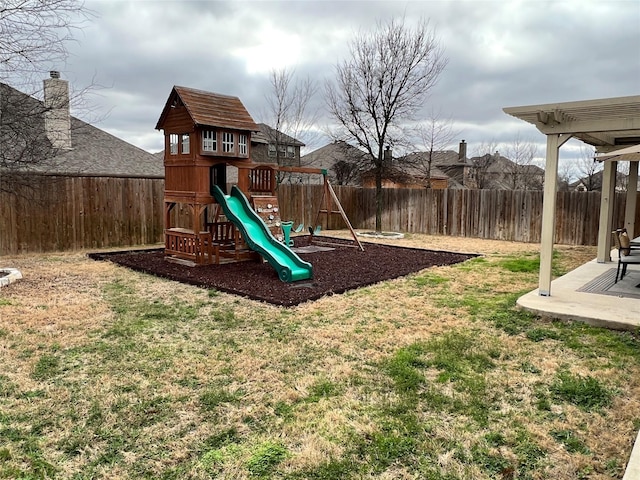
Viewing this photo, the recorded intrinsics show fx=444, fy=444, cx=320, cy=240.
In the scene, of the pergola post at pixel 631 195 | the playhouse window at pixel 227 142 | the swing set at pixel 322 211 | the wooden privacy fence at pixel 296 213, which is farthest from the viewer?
the swing set at pixel 322 211

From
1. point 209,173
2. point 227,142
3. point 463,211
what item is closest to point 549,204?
point 227,142

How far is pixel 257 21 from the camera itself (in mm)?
10086

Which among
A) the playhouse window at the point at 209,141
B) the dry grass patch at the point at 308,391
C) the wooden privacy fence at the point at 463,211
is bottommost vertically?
the dry grass patch at the point at 308,391

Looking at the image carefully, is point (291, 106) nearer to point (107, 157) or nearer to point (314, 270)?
point (107, 157)

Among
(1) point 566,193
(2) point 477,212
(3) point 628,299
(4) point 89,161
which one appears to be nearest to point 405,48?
(2) point 477,212

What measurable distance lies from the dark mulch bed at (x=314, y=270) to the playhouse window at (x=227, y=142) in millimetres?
2221

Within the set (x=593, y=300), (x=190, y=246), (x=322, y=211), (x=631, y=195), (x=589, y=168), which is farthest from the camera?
(x=589, y=168)

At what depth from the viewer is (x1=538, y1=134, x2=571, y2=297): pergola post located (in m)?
5.59

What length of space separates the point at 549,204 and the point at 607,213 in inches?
152

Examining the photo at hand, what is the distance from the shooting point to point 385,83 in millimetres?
15133

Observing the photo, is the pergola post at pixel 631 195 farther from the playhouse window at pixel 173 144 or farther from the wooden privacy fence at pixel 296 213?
the playhouse window at pixel 173 144

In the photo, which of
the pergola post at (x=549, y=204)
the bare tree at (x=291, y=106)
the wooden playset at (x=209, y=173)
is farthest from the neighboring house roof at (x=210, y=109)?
the bare tree at (x=291, y=106)

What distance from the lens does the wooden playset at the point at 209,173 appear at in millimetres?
8305

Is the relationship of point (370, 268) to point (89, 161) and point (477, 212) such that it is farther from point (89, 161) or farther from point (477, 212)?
point (89, 161)
